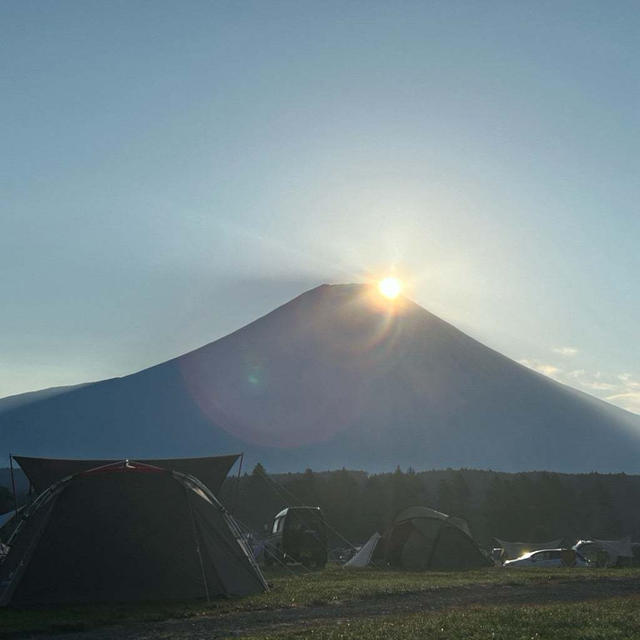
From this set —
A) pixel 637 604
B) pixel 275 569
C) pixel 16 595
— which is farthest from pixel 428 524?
pixel 16 595

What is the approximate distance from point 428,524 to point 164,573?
14.7 metres

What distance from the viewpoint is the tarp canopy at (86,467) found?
846 inches

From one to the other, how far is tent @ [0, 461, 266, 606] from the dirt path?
231 centimetres

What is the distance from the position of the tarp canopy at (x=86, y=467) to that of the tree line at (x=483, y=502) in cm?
2619

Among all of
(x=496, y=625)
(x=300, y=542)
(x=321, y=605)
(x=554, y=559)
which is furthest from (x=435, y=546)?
(x=496, y=625)

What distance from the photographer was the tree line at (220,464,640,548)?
5334 centimetres

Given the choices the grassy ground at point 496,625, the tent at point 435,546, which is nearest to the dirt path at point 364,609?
the grassy ground at point 496,625

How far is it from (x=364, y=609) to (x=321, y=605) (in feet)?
3.10

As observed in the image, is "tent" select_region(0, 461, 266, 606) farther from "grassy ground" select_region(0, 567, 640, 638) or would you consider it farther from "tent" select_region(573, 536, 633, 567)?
"tent" select_region(573, 536, 633, 567)

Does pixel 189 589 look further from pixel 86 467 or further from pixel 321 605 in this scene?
pixel 86 467

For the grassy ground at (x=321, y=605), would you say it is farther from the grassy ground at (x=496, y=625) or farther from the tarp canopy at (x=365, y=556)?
the tarp canopy at (x=365, y=556)

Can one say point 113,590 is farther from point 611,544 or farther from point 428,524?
point 611,544

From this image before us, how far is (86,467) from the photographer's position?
22312mm

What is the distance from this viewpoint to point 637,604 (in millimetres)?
14242
